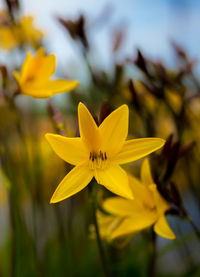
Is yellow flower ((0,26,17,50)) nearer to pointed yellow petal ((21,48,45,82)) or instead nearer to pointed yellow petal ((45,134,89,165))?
pointed yellow petal ((21,48,45,82))

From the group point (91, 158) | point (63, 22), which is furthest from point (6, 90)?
point (91, 158)

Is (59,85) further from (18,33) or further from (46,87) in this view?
(18,33)

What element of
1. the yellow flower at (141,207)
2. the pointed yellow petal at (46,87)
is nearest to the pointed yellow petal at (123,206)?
the yellow flower at (141,207)

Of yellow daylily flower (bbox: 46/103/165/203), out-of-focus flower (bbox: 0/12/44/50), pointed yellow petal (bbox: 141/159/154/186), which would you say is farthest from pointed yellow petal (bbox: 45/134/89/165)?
out-of-focus flower (bbox: 0/12/44/50)

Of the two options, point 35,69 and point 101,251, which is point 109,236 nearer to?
point 101,251

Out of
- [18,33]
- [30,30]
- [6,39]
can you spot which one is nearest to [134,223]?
[18,33]

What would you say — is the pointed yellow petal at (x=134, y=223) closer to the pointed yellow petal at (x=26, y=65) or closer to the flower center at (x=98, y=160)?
the flower center at (x=98, y=160)
